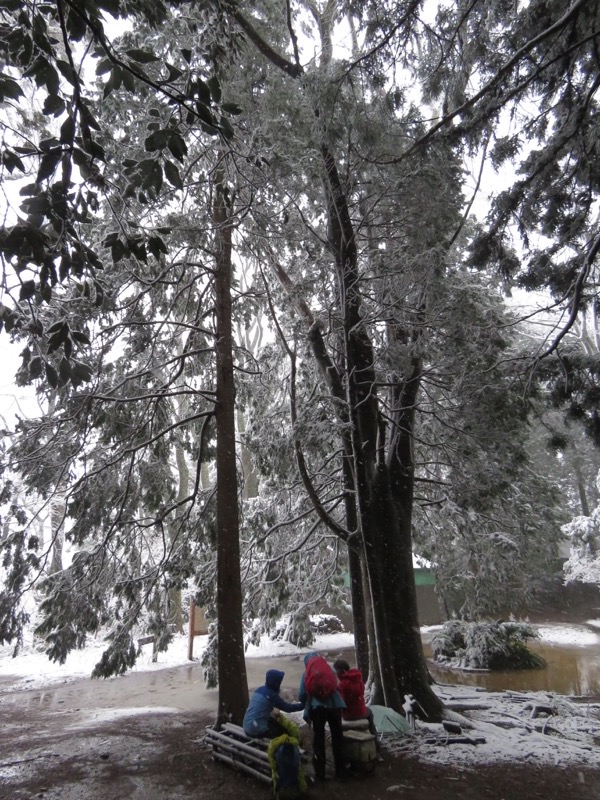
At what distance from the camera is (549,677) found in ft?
37.1

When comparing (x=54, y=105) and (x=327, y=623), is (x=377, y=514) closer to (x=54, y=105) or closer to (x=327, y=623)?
(x=54, y=105)

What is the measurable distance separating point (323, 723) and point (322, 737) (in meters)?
0.15

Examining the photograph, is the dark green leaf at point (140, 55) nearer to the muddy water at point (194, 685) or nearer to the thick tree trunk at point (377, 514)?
the thick tree trunk at point (377, 514)

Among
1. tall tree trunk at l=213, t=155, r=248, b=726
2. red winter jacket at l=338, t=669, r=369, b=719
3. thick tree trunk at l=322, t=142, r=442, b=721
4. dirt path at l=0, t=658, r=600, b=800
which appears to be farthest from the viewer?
thick tree trunk at l=322, t=142, r=442, b=721

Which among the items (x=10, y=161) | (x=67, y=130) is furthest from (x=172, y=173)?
(x=10, y=161)

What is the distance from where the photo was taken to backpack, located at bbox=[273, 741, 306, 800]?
4.64 m

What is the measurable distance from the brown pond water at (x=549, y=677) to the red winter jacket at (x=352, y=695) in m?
5.79

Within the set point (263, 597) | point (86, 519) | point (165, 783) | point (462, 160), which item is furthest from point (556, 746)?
point (462, 160)

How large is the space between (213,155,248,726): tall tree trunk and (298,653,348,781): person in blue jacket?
67.5 inches

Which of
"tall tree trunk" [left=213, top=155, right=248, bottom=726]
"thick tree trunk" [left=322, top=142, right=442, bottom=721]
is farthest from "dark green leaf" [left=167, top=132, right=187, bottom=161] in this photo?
"thick tree trunk" [left=322, top=142, right=442, bottom=721]

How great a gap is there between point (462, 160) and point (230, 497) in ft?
19.6

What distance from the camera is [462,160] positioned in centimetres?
750

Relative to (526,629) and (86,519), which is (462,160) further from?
(526,629)

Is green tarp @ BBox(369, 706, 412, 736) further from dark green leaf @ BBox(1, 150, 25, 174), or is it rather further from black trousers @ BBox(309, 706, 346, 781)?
dark green leaf @ BBox(1, 150, 25, 174)
